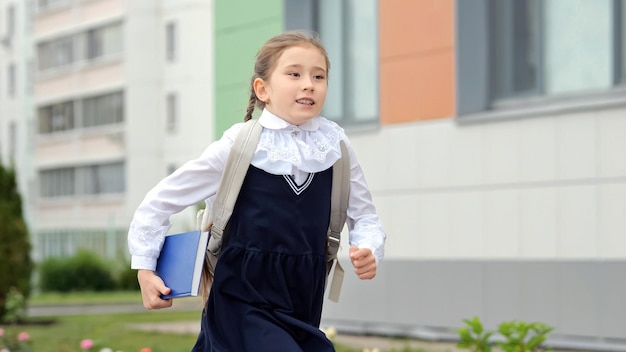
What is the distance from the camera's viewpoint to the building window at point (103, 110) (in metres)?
→ 42.9

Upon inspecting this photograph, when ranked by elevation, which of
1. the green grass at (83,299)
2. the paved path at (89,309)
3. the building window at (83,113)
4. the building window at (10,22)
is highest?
the building window at (10,22)

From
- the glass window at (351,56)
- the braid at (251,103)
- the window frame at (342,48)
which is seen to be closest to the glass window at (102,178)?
the window frame at (342,48)

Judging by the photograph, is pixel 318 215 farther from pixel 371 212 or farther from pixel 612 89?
pixel 612 89

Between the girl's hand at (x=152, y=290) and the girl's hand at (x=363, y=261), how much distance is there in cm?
65

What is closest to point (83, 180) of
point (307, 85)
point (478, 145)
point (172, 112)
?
point (172, 112)

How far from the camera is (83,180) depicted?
150 ft

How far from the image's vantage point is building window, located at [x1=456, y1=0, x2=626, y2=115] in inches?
328

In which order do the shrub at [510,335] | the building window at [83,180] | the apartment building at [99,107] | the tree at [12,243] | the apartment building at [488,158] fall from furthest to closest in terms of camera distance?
the building window at [83,180] → the apartment building at [99,107] → the tree at [12,243] → the apartment building at [488,158] → the shrub at [510,335]

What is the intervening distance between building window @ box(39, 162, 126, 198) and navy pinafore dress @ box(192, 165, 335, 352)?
39769mm

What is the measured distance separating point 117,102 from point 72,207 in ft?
18.7

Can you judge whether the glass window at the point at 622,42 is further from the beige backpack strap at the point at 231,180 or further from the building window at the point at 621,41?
the beige backpack strap at the point at 231,180

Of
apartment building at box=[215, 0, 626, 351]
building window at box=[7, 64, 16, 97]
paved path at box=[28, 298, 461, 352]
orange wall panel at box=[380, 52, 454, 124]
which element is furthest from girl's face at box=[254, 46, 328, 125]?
building window at box=[7, 64, 16, 97]

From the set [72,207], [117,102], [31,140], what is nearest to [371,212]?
[117,102]

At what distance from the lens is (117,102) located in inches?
1693
